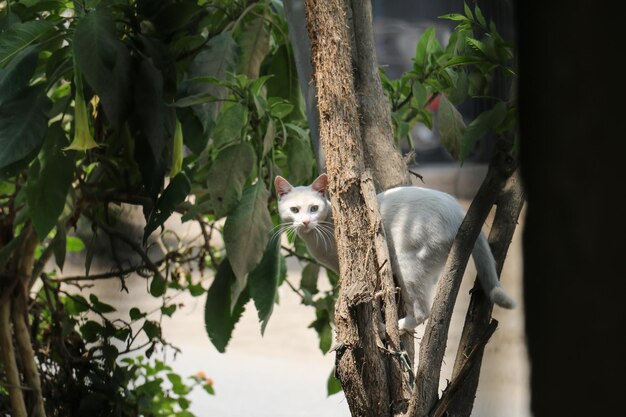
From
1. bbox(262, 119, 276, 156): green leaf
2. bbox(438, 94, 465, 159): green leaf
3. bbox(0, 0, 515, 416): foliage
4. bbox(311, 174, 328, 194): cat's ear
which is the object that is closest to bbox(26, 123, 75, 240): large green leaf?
bbox(0, 0, 515, 416): foliage

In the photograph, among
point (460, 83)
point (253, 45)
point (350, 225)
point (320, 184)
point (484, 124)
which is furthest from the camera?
point (253, 45)

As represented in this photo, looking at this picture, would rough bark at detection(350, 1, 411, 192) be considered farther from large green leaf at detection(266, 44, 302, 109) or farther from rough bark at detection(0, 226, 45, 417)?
rough bark at detection(0, 226, 45, 417)

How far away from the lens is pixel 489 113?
76 cm

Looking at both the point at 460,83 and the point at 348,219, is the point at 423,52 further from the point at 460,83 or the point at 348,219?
the point at 348,219

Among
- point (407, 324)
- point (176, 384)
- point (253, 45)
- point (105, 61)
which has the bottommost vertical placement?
point (176, 384)

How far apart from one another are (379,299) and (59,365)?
1.16m

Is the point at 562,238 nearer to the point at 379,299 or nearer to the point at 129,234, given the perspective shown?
the point at 379,299

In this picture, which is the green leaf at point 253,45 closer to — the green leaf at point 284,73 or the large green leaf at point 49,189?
the green leaf at point 284,73

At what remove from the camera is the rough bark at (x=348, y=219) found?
2.77ft

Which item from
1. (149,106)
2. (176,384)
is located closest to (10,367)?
A: (176,384)

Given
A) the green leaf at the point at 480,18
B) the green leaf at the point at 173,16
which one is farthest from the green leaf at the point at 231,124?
the green leaf at the point at 480,18

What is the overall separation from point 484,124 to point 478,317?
0.71 feet

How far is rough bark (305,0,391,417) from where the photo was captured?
84 centimetres

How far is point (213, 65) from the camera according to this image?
142 centimetres
